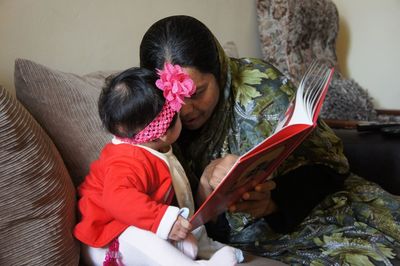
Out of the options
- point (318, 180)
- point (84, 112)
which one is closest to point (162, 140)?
point (84, 112)

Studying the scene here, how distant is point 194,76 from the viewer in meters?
1.02

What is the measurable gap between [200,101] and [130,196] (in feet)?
1.22

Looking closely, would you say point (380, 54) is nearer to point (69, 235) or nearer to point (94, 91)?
point (94, 91)

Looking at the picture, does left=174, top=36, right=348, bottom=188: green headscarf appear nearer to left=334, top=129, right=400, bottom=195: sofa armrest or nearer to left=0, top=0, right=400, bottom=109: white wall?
left=334, top=129, right=400, bottom=195: sofa armrest

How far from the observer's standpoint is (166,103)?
34.8 inches

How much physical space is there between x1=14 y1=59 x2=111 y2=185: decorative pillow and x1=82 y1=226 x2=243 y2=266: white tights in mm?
180

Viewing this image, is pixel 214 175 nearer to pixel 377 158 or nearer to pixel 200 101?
pixel 200 101

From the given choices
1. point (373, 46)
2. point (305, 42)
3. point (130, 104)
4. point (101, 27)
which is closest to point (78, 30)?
point (101, 27)

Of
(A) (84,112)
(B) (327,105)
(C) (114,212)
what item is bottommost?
(B) (327,105)

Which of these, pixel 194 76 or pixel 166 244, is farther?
pixel 194 76

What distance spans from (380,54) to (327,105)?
2.43 feet

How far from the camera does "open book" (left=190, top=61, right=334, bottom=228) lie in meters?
0.71

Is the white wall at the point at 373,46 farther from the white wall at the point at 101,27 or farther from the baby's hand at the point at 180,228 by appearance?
the baby's hand at the point at 180,228

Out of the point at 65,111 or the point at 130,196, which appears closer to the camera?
the point at 130,196
